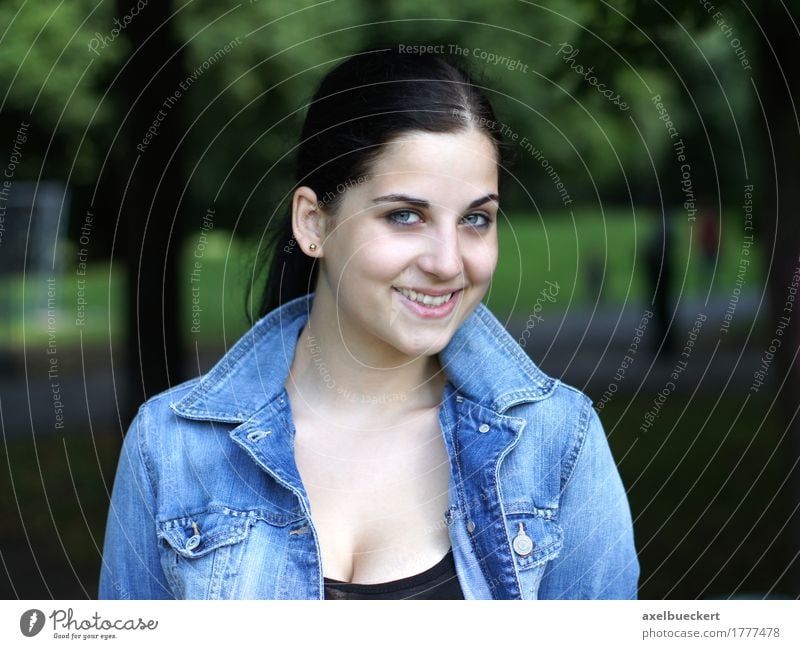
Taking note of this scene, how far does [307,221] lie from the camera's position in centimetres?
258

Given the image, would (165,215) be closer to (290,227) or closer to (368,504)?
(290,227)

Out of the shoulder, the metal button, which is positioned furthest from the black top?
the shoulder

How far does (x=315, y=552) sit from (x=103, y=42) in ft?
16.3

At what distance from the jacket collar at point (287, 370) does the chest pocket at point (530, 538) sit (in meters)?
0.26

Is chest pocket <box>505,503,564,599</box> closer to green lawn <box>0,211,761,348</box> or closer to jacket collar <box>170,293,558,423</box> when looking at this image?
jacket collar <box>170,293,558,423</box>

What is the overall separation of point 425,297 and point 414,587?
0.65 meters

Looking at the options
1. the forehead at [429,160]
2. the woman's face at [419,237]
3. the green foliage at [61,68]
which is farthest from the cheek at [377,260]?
the green foliage at [61,68]

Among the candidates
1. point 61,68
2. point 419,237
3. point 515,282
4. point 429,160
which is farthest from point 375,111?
point 515,282

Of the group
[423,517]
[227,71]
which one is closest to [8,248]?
[227,71]

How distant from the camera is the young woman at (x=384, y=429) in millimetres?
2428

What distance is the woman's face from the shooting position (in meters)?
2.39

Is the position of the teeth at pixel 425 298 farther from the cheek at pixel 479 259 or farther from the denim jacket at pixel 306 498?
the denim jacket at pixel 306 498

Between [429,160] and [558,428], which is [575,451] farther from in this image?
[429,160]

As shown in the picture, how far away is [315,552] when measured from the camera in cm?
253
